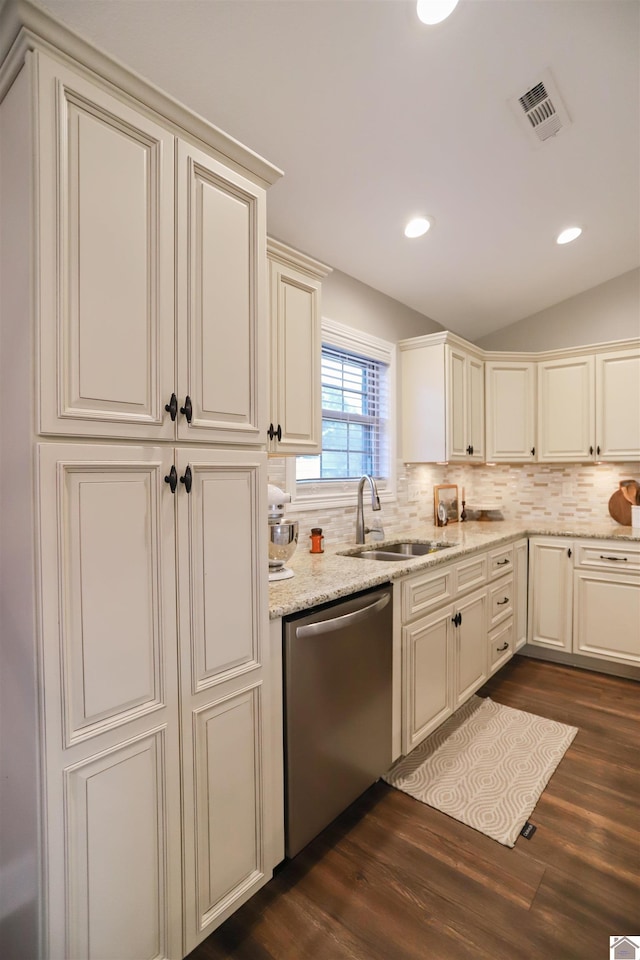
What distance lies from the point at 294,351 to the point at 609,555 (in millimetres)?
2662

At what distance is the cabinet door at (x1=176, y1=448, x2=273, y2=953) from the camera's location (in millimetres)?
1270

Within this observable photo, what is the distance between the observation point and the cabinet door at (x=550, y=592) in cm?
341

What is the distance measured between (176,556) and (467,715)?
87.6 inches

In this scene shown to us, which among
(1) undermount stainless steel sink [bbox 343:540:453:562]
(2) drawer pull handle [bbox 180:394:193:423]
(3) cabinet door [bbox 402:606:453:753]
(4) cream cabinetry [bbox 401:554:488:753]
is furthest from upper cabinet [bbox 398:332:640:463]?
(2) drawer pull handle [bbox 180:394:193:423]

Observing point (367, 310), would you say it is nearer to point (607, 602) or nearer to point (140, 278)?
point (140, 278)

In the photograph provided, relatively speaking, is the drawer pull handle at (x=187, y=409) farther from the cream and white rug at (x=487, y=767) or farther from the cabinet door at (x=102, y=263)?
the cream and white rug at (x=487, y=767)

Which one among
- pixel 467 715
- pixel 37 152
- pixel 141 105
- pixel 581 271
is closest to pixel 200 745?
pixel 37 152

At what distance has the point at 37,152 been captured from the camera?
0.98m

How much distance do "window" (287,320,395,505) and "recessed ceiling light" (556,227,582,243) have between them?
4.15 feet

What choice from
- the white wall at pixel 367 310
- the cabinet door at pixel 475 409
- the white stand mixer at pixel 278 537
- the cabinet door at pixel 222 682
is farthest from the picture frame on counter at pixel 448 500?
the cabinet door at pixel 222 682

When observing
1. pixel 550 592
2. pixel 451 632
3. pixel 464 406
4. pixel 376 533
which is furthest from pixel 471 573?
pixel 464 406

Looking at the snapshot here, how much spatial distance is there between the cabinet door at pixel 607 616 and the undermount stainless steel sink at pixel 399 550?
4.04ft

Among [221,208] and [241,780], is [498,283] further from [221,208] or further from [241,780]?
[241,780]

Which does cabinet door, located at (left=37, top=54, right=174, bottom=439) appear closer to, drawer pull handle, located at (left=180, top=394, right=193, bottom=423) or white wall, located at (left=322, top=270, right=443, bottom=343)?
drawer pull handle, located at (left=180, top=394, right=193, bottom=423)
